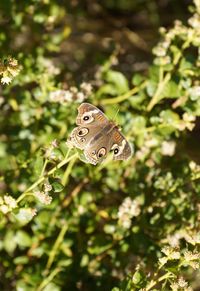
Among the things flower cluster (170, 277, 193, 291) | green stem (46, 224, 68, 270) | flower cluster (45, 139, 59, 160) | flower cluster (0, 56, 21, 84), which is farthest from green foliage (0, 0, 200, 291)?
flower cluster (0, 56, 21, 84)

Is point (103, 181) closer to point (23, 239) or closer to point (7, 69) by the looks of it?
point (23, 239)

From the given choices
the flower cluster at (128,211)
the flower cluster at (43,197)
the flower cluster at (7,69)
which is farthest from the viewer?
the flower cluster at (128,211)

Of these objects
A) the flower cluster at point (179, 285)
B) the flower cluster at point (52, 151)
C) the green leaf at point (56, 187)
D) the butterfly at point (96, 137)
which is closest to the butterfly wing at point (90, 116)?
the butterfly at point (96, 137)

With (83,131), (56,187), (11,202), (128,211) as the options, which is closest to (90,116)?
(83,131)

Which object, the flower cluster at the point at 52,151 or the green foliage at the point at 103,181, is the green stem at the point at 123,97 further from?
the flower cluster at the point at 52,151

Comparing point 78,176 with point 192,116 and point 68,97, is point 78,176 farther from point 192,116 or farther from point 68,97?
point 192,116

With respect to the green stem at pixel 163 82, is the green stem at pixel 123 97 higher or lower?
higher

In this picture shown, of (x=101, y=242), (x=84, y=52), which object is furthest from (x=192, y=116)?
(x=84, y=52)
